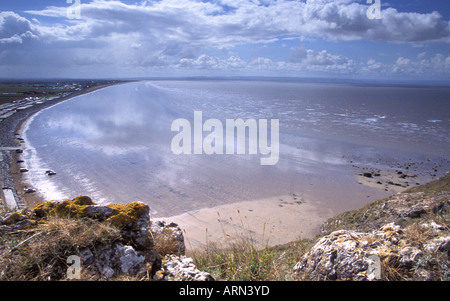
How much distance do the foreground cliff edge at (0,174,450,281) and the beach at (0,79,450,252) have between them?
585 cm

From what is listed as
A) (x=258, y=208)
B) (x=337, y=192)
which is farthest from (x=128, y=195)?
(x=337, y=192)

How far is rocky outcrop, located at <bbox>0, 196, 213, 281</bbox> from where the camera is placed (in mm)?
3553

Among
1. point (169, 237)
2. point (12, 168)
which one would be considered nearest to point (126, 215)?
point (169, 237)

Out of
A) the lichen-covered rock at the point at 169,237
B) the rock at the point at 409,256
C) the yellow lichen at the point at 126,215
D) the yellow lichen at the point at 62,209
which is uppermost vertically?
the yellow lichen at the point at 62,209

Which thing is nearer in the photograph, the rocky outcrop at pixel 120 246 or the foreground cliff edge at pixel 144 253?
the foreground cliff edge at pixel 144 253

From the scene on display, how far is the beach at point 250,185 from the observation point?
1275 cm

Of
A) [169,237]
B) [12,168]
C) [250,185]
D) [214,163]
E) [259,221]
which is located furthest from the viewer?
[214,163]

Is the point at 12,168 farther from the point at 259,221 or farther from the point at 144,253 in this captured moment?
the point at 144,253

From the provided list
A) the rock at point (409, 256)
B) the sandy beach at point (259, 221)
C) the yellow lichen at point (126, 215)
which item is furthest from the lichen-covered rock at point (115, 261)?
the sandy beach at point (259, 221)

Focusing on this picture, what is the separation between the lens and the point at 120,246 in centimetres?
377

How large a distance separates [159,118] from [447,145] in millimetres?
34240

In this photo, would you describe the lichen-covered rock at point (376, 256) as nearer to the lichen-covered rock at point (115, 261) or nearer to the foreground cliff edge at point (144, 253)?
the foreground cliff edge at point (144, 253)

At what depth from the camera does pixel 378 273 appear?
11.1 feet

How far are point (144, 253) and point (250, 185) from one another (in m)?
13.7
